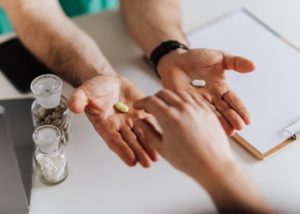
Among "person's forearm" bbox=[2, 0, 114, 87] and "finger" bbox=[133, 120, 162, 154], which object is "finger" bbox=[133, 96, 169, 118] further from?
"person's forearm" bbox=[2, 0, 114, 87]

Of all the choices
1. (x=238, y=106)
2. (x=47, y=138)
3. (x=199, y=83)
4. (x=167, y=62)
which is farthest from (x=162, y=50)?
(x=47, y=138)

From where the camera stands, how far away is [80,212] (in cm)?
101

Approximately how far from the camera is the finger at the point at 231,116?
1060 millimetres

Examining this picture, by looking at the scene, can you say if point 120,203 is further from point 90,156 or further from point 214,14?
point 214,14

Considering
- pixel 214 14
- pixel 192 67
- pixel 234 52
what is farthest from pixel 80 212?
pixel 214 14

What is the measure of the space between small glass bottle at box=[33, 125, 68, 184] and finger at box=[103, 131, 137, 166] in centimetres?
10

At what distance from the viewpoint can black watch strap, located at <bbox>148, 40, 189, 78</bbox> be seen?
1.27 meters

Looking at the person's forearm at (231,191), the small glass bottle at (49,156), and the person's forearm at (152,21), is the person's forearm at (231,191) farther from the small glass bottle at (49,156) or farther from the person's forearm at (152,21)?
the person's forearm at (152,21)

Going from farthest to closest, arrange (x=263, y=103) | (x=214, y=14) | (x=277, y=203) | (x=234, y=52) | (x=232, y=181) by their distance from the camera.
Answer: (x=214, y=14) < (x=234, y=52) < (x=263, y=103) < (x=277, y=203) < (x=232, y=181)

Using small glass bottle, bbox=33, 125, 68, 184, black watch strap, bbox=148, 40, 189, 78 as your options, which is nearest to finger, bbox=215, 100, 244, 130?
black watch strap, bbox=148, 40, 189, 78

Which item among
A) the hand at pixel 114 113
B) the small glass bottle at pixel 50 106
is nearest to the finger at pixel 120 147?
the hand at pixel 114 113

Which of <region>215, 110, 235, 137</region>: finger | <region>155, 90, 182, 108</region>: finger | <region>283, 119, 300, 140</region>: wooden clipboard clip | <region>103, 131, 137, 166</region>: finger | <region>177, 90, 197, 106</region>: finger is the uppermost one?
<region>155, 90, 182, 108</region>: finger

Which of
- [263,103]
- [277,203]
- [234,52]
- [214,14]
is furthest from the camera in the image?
[214,14]

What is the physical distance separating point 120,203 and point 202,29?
Answer: 560 mm
